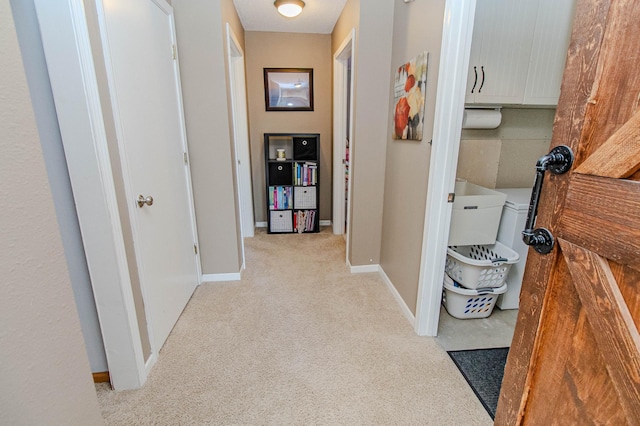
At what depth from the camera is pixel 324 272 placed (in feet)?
8.91

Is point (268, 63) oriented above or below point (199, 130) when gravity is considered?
above

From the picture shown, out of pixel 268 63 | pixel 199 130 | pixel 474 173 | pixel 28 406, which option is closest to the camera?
pixel 28 406

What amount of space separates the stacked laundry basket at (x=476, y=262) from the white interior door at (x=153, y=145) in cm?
177

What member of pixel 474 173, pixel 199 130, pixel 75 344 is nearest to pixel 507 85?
pixel 474 173

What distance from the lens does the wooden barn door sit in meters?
0.59

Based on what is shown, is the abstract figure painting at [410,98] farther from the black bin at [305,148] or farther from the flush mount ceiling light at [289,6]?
the black bin at [305,148]

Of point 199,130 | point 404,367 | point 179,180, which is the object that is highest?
point 199,130

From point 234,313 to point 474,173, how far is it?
2.16 metres

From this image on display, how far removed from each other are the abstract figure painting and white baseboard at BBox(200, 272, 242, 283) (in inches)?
66.6

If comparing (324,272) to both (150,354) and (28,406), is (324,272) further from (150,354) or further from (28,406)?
(28,406)

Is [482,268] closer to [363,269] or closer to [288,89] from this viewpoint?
[363,269]

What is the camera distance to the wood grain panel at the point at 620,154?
0.57 m

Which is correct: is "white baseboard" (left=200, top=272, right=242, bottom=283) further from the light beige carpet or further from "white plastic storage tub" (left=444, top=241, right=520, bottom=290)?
"white plastic storage tub" (left=444, top=241, right=520, bottom=290)

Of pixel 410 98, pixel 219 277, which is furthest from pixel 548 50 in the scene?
pixel 219 277
